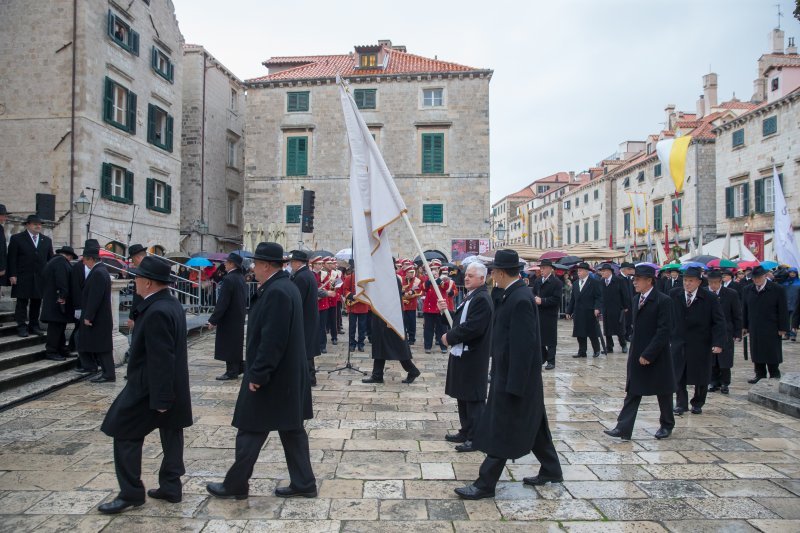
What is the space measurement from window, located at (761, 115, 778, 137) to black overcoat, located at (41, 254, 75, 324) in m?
32.0

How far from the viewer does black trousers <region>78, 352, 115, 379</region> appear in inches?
331

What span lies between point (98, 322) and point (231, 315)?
73.4 inches

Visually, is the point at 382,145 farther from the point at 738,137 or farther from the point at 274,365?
the point at 274,365

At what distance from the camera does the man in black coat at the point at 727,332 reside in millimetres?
8203

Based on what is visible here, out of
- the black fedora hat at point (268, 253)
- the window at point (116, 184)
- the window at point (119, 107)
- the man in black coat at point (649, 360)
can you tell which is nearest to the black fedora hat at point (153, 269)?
the black fedora hat at point (268, 253)

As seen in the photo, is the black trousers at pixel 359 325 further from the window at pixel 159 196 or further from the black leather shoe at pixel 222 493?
the window at pixel 159 196

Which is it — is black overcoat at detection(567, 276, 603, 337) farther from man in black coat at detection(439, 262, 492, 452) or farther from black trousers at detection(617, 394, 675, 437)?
man in black coat at detection(439, 262, 492, 452)

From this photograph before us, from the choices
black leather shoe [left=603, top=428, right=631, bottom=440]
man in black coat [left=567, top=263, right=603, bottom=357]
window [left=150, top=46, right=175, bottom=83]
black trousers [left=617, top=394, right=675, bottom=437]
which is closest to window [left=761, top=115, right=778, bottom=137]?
man in black coat [left=567, top=263, right=603, bottom=357]

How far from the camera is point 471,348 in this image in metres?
5.56

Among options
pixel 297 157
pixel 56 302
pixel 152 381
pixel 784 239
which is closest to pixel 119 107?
pixel 297 157

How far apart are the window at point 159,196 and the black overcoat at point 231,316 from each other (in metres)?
16.1

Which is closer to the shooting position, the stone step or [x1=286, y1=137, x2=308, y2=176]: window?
the stone step

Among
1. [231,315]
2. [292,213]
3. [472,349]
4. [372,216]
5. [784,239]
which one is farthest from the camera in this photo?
[292,213]

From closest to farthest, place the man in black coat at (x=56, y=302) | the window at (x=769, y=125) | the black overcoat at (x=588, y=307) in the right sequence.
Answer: the man in black coat at (x=56, y=302), the black overcoat at (x=588, y=307), the window at (x=769, y=125)
